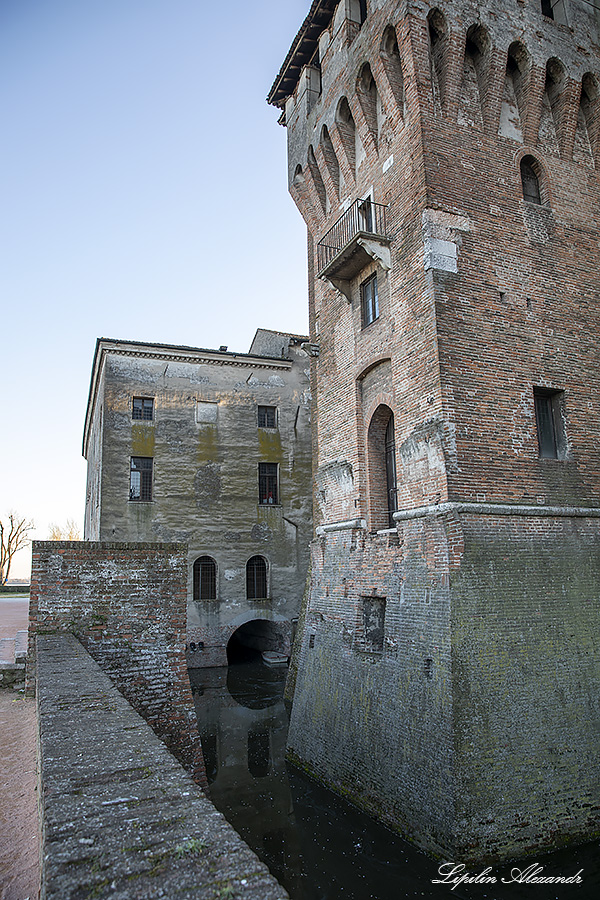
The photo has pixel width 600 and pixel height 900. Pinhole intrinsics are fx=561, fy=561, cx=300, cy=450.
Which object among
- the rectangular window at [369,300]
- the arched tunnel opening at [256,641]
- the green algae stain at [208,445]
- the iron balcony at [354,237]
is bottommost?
the arched tunnel opening at [256,641]

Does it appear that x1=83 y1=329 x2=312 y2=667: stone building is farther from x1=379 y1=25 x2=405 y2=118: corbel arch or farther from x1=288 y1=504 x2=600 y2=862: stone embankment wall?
x1=379 y1=25 x2=405 y2=118: corbel arch

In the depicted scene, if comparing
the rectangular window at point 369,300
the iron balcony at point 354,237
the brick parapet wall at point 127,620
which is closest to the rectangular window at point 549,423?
the rectangular window at point 369,300

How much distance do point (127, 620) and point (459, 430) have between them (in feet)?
19.0

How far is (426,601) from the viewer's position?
9.05m

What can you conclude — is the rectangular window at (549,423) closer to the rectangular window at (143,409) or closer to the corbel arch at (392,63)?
the corbel arch at (392,63)

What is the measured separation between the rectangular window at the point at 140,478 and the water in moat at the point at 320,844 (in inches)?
366

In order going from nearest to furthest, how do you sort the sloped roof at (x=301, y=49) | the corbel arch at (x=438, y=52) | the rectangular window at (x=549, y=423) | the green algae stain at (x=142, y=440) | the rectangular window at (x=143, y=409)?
the rectangular window at (x=549, y=423) → the corbel arch at (x=438, y=52) → the sloped roof at (x=301, y=49) → the green algae stain at (x=142, y=440) → the rectangular window at (x=143, y=409)

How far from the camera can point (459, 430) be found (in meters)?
9.20

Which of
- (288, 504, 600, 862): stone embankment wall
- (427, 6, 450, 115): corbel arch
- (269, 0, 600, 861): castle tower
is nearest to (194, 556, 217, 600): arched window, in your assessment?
(269, 0, 600, 861): castle tower

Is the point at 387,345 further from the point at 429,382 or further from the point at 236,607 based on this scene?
the point at 236,607

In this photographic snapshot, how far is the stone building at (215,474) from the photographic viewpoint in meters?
20.3

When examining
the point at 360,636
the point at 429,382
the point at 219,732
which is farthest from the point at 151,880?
the point at 219,732

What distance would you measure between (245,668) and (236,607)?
2.15 meters

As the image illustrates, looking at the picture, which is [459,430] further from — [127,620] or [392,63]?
[392,63]
